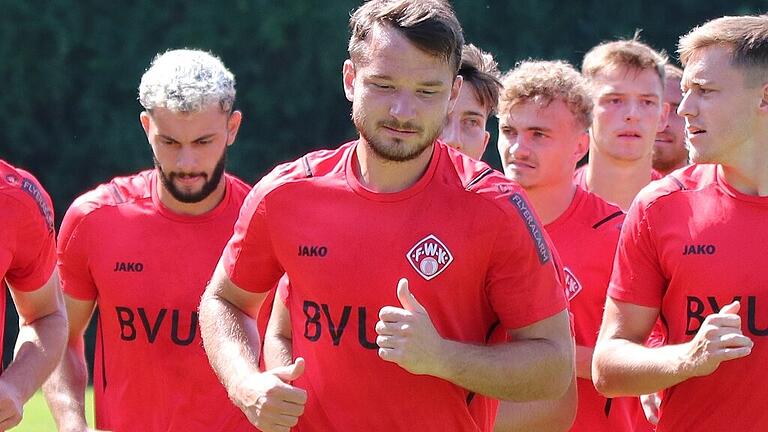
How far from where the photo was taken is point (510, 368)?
3486 mm

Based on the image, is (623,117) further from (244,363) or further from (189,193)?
(244,363)

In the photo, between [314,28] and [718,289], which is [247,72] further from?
[718,289]

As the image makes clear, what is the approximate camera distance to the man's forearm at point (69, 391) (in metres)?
4.84

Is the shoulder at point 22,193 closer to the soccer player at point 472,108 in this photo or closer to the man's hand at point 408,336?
the man's hand at point 408,336

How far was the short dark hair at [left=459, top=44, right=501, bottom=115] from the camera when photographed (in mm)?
5293

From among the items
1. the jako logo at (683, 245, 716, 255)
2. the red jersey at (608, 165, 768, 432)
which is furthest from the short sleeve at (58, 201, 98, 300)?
the jako logo at (683, 245, 716, 255)

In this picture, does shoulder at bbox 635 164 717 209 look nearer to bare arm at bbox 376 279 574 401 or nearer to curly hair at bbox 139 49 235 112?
bare arm at bbox 376 279 574 401

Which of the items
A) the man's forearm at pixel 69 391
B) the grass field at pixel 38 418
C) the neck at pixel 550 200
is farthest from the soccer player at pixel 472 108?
the grass field at pixel 38 418

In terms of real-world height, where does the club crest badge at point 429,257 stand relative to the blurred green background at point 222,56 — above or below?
above

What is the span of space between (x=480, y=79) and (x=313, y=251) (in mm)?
1814

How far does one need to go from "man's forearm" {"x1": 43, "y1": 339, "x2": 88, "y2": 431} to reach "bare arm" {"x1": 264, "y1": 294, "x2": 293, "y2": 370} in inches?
43.5

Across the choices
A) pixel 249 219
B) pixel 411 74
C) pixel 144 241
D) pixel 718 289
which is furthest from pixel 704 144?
pixel 144 241

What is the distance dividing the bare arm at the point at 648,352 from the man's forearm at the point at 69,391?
193 cm

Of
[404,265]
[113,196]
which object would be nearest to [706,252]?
[404,265]
